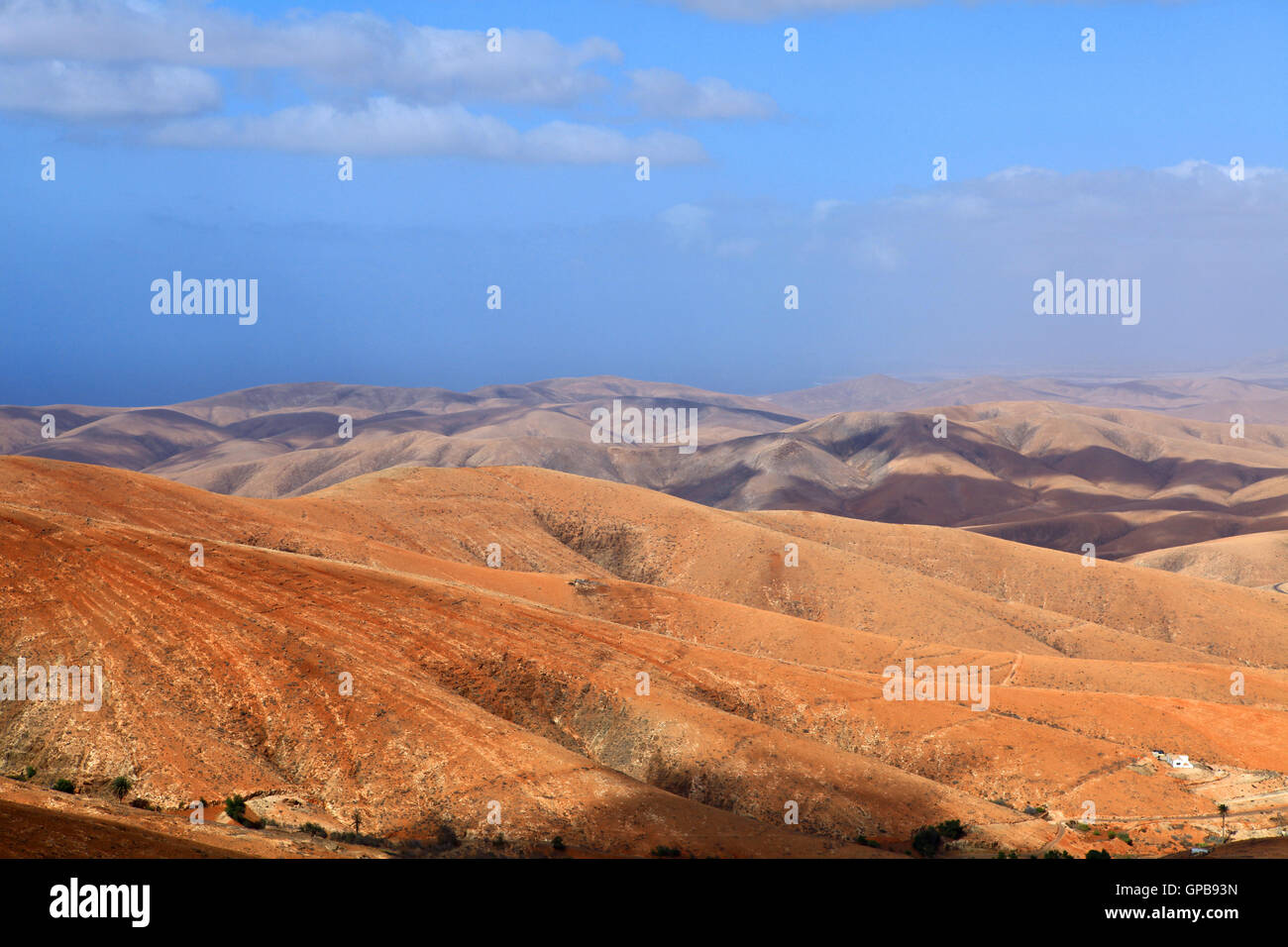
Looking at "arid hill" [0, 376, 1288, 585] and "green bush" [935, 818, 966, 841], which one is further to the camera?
"arid hill" [0, 376, 1288, 585]

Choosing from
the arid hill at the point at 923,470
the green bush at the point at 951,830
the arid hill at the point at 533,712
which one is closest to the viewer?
the arid hill at the point at 533,712

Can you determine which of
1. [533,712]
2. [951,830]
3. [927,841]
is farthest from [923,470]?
[927,841]

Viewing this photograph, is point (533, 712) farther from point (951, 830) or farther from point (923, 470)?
point (923, 470)

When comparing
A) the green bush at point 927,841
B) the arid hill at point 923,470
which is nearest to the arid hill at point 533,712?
the green bush at point 927,841

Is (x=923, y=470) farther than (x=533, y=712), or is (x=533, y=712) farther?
(x=923, y=470)

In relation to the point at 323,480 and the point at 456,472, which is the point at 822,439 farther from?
the point at 456,472

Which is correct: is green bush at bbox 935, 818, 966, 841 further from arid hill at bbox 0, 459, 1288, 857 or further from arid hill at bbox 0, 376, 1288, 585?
arid hill at bbox 0, 376, 1288, 585

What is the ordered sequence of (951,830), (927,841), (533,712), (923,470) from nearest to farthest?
(927,841) → (951,830) → (533,712) → (923,470)

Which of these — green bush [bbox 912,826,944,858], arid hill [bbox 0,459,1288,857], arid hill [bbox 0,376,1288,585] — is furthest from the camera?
arid hill [bbox 0,376,1288,585]

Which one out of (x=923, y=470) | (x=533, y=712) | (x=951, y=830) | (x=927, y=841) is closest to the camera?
(x=927, y=841)

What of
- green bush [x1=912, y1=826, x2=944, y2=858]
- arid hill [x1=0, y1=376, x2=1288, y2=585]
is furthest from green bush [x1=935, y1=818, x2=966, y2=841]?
arid hill [x1=0, y1=376, x2=1288, y2=585]

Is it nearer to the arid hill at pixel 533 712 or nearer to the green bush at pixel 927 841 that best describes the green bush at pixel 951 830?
the green bush at pixel 927 841
